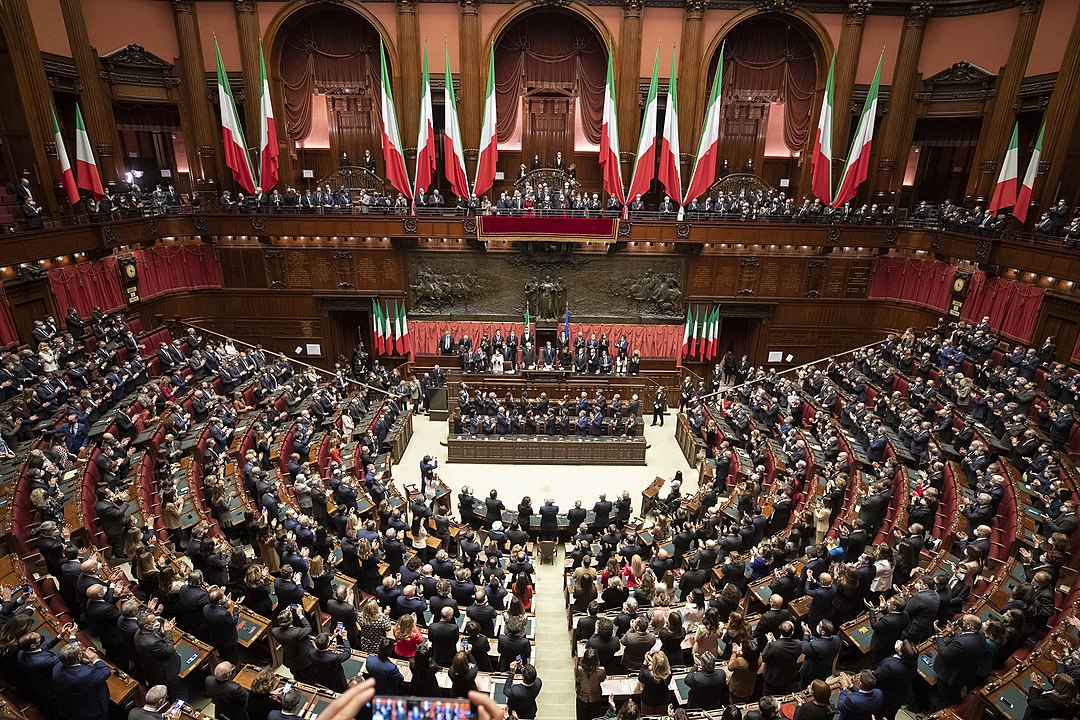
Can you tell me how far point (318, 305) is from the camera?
2172cm

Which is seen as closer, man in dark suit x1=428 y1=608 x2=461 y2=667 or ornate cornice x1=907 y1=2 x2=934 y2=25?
man in dark suit x1=428 y1=608 x2=461 y2=667

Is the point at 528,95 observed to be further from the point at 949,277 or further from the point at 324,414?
the point at 949,277

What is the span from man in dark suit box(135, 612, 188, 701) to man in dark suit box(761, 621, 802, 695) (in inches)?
259

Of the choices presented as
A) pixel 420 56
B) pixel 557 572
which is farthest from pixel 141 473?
pixel 420 56

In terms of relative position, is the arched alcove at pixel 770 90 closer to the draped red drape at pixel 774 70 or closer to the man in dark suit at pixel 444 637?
the draped red drape at pixel 774 70

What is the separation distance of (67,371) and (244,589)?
29.1 feet

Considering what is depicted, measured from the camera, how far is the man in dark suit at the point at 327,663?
242 inches

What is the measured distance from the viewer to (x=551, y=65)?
2278cm

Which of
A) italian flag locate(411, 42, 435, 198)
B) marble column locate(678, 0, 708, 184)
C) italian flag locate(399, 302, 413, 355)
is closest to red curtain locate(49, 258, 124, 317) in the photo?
italian flag locate(399, 302, 413, 355)

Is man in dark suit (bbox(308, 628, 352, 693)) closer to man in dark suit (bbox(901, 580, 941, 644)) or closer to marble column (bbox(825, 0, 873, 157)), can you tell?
man in dark suit (bbox(901, 580, 941, 644))

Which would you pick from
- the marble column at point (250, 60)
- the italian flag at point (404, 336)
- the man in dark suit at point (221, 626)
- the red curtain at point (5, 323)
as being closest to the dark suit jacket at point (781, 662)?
the man in dark suit at point (221, 626)

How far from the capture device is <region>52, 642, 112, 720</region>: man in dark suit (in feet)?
17.1

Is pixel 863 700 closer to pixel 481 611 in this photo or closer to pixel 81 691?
pixel 481 611

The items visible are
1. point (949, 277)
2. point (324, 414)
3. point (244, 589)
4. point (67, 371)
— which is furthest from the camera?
point (949, 277)
